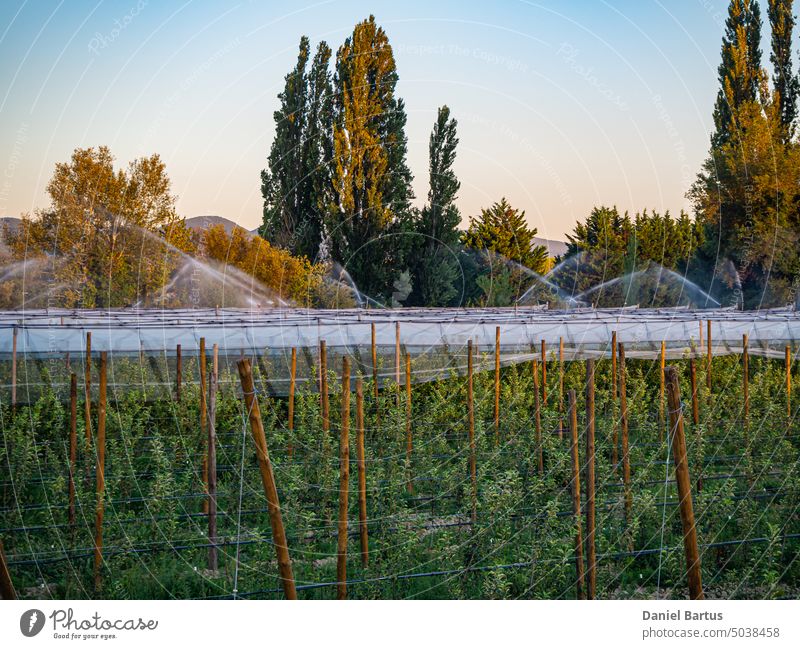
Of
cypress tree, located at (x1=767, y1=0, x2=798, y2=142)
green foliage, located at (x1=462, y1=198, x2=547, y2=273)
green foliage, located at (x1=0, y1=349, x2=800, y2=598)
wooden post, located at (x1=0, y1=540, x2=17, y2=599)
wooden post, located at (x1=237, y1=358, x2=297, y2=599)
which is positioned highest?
cypress tree, located at (x1=767, y1=0, x2=798, y2=142)

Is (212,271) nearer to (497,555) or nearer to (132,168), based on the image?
(132,168)

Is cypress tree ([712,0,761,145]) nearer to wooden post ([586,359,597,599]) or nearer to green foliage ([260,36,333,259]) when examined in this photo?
green foliage ([260,36,333,259])

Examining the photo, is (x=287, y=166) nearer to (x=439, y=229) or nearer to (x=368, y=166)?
(x=368, y=166)

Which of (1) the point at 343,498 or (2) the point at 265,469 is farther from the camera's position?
(1) the point at 343,498

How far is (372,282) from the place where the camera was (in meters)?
24.7

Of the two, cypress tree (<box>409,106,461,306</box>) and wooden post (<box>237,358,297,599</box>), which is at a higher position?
cypress tree (<box>409,106,461,306</box>)

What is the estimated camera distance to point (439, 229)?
88.5 ft
